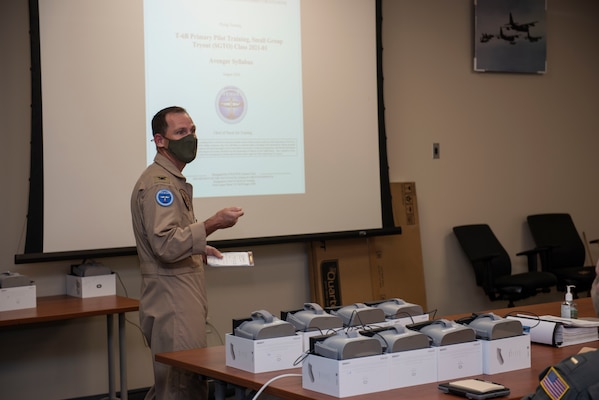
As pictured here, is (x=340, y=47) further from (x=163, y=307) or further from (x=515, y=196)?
(x=163, y=307)

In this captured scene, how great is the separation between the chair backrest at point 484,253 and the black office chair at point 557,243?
1.19 feet

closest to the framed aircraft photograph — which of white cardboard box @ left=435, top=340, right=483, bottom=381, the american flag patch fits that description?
white cardboard box @ left=435, top=340, right=483, bottom=381

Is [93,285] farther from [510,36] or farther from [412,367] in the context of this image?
[510,36]

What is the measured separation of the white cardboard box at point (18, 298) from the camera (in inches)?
173

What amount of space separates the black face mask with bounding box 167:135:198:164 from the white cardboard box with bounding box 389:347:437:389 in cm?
158

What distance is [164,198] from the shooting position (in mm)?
3555

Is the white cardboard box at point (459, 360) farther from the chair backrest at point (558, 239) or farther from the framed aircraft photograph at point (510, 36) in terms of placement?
the framed aircraft photograph at point (510, 36)

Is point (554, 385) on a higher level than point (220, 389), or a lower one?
higher

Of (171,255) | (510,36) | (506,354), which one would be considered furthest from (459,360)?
(510,36)

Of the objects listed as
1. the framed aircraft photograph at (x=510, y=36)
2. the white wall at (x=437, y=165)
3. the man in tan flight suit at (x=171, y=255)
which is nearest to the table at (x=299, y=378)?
the man in tan flight suit at (x=171, y=255)

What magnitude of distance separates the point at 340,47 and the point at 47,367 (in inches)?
115

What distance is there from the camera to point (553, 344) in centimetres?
319

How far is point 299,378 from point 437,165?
4.22m

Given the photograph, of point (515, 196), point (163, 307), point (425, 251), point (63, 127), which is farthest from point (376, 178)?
point (163, 307)
